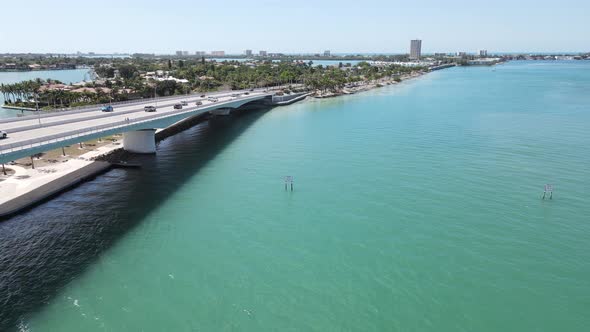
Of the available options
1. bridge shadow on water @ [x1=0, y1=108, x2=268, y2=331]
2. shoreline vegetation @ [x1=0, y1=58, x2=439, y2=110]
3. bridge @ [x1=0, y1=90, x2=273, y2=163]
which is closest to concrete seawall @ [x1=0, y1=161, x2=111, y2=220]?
bridge shadow on water @ [x1=0, y1=108, x2=268, y2=331]

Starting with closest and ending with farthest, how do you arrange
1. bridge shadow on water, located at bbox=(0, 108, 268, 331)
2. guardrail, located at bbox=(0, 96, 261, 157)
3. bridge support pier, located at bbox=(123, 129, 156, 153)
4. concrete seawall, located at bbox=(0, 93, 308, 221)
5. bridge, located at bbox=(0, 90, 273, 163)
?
bridge shadow on water, located at bbox=(0, 108, 268, 331) → guardrail, located at bbox=(0, 96, 261, 157) → bridge, located at bbox=(0, 90, 273, 163) → concrete seawall, located at bbox=(0, 93, 308, 221) → bridge support pier, located at bbox=(123, 129, 156, 153)

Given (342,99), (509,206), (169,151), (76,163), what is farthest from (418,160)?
(342,99)

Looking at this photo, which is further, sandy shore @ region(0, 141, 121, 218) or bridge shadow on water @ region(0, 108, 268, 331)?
sandy shore @ region(0, 141, 121, 218)

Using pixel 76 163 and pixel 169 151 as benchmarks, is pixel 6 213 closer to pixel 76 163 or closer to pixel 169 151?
pixel 76 163

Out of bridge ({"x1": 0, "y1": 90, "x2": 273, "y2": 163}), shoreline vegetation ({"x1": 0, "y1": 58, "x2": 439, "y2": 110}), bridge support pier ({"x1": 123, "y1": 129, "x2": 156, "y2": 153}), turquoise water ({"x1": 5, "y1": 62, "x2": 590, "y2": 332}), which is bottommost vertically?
turquoise water ({"x1": 5, "y1": 62, "x2": 590, "y2": 332})

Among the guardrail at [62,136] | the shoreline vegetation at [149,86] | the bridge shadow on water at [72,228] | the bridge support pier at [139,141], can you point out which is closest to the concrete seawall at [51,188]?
the bridge shadow on water at [72,228]

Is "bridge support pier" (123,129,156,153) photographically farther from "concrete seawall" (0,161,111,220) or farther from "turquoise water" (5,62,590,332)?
"concrete seawall" (0,161,111,220)

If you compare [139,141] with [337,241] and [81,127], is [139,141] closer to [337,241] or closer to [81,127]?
[81,127]

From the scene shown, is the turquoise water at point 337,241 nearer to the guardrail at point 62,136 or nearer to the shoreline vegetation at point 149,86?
the guardrail at point 62,136
